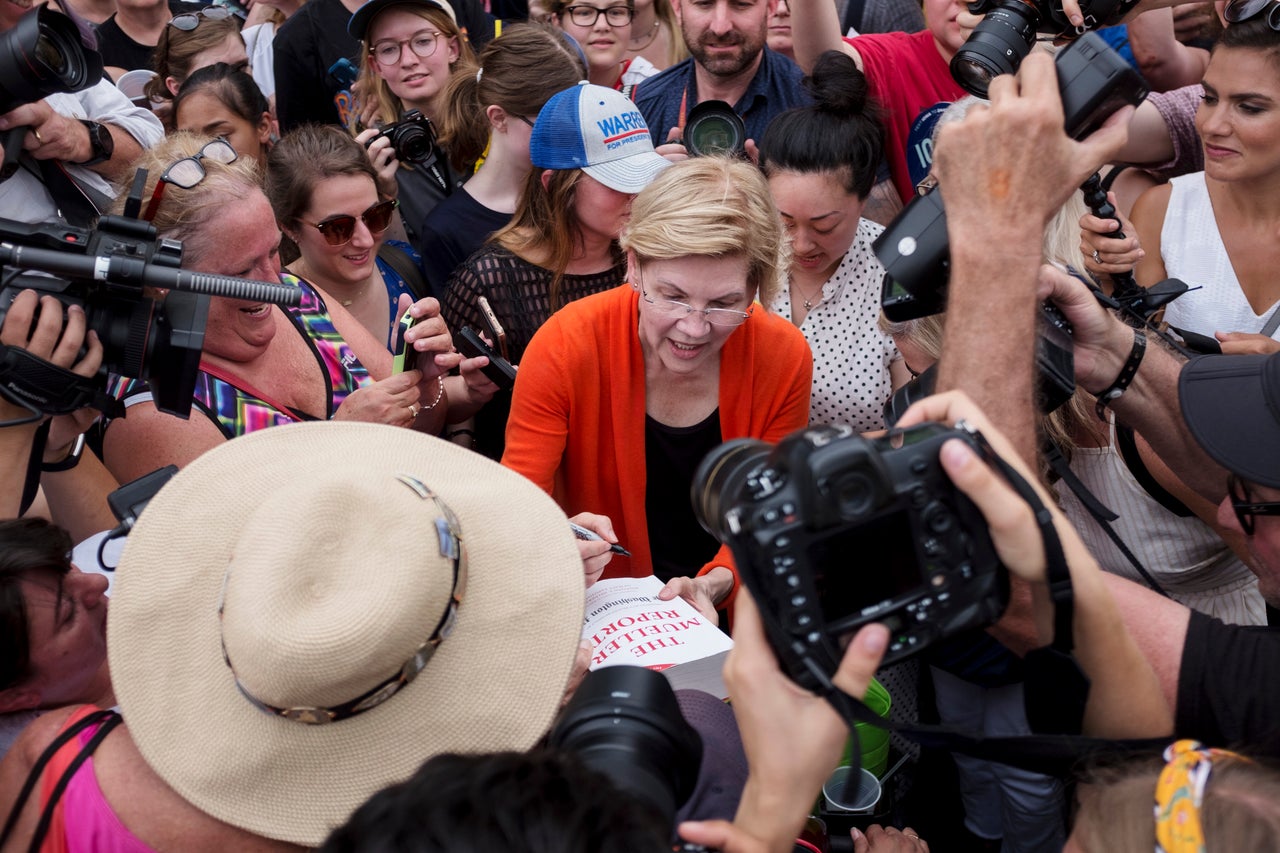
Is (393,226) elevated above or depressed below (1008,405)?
below

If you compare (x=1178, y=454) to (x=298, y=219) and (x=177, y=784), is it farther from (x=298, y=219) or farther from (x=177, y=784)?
(x=298, y=219)

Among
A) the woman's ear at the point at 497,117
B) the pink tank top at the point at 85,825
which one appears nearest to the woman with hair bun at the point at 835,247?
the woman's ear at the point at 497,117

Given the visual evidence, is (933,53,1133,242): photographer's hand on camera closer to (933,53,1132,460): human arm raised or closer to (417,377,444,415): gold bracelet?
(933,53,1132,460): human arm raised

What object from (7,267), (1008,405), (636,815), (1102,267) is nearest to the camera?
(636,815)

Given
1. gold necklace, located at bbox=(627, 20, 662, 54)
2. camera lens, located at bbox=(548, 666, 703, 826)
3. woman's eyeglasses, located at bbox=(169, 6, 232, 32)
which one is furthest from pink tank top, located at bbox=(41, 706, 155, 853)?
gold necklace, located at bbox=(627, 20, 662, 54)

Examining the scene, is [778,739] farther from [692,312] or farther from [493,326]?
[493,326]

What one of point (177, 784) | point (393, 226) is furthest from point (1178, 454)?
point (393, 226)

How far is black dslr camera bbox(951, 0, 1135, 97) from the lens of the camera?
2123 millimetres

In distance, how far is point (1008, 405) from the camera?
156 cm

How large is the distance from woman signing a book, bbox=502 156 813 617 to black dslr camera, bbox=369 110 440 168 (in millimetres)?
1379

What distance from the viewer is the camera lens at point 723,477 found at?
4.20 ft

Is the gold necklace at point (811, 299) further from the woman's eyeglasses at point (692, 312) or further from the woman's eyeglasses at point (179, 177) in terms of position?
the woman's eyeglasses at point (179, 177)

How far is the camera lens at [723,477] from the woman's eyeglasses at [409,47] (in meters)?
3.09

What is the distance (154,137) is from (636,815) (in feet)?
10.7
